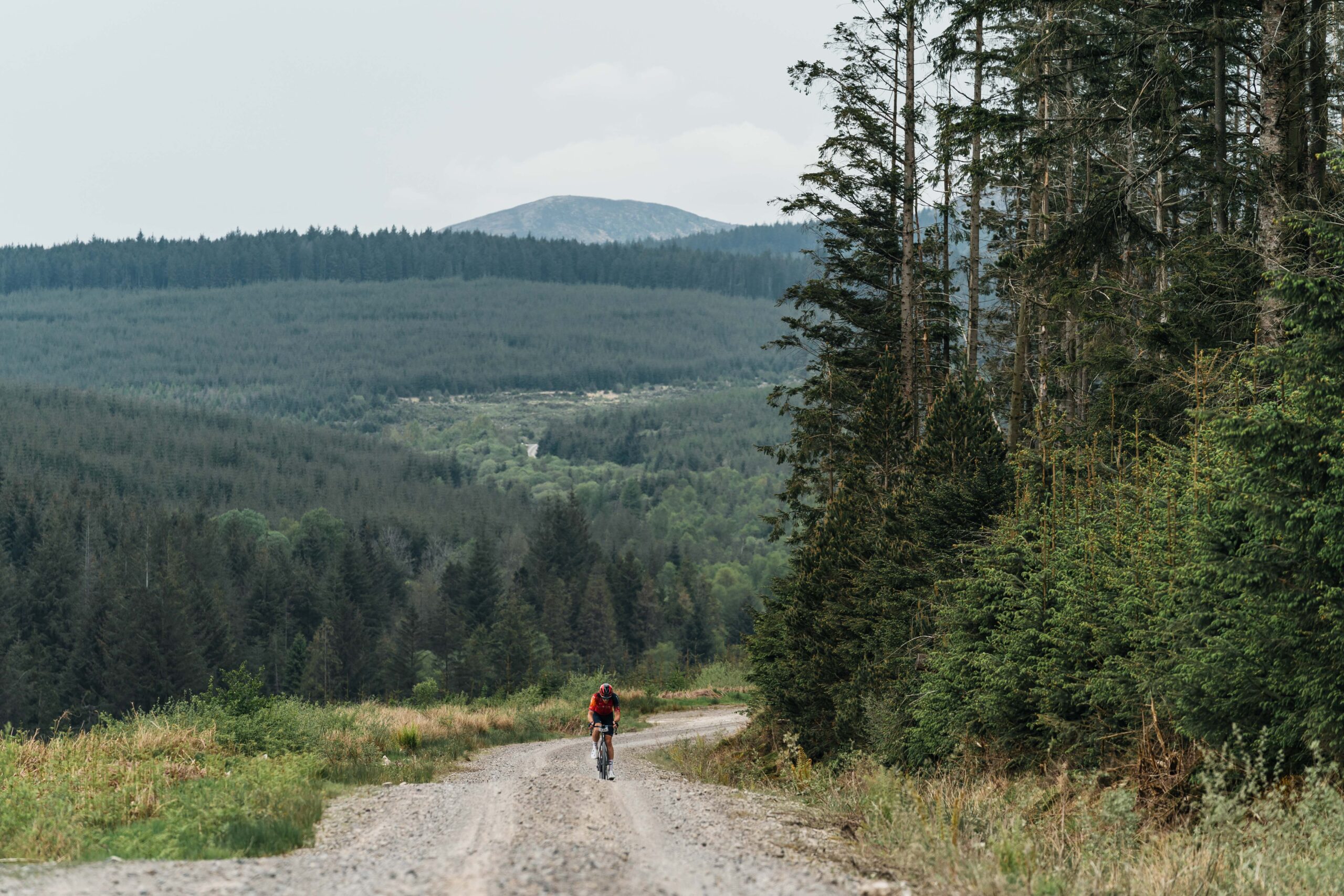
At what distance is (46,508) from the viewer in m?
113

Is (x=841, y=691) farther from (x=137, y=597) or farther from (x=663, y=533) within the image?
(x=663, y=533)

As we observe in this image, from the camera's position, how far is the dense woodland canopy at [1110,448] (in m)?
9.28

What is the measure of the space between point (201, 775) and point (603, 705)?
6.87 metres

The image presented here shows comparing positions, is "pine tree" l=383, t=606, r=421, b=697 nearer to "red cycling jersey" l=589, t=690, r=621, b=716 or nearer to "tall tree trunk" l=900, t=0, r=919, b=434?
"tall tree trunk" l=900, t=0, r=919, b=434

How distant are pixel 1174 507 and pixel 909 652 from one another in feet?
24.7

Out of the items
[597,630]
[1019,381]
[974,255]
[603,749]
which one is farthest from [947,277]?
[597,630]

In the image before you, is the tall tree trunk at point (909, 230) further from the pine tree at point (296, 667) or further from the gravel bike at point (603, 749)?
the pine tree at point (296, 667)

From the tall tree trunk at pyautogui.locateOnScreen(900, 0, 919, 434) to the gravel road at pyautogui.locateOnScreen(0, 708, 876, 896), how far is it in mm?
13059

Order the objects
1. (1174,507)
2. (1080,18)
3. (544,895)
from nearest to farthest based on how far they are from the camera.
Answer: (544,895), (1174,507), (1080,18)

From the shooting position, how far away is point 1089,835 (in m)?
9.39

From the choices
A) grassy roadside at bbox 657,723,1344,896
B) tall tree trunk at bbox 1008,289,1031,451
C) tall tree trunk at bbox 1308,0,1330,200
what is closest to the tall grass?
grassy roadside at bbox 657,723,1344,896

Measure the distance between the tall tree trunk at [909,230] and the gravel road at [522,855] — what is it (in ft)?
42.8

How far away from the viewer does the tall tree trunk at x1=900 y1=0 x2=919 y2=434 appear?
82.3 ft

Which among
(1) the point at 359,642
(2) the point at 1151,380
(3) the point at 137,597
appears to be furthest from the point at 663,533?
(2) the point at 1151,380
